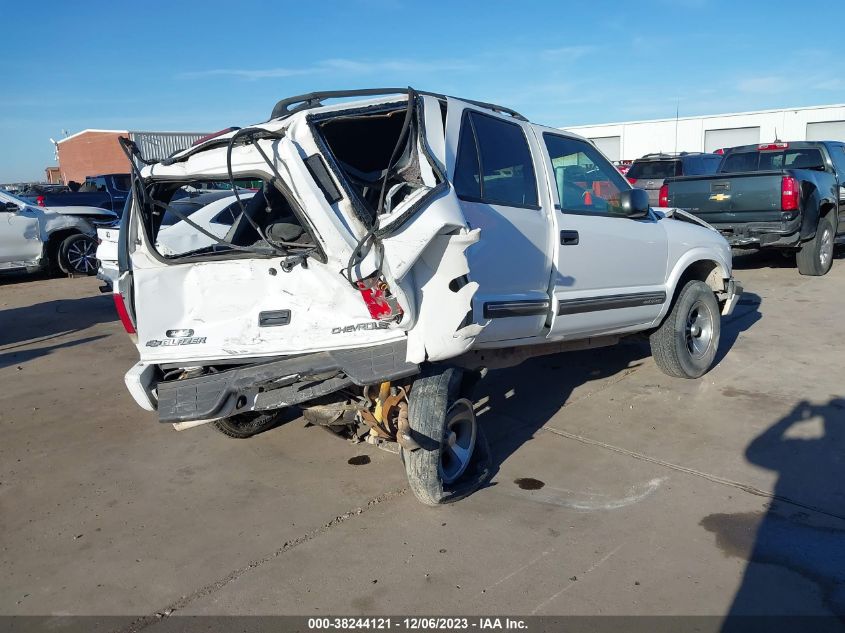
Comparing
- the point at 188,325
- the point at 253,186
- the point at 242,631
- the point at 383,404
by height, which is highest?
Result: the point at 253,186

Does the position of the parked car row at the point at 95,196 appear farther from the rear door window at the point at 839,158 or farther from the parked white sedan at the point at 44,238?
the rear door window at the point at 839,158

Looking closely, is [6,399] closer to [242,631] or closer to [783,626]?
[242,631]

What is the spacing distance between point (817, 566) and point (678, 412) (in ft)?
6.78

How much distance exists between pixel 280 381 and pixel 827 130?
Result: 3967 centimetres

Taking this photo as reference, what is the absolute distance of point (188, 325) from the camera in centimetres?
383

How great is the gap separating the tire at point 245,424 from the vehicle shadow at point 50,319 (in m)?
4.33

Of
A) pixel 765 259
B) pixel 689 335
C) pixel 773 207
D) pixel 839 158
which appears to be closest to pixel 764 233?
pixel 773 207

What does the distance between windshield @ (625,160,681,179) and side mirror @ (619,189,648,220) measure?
10770mm

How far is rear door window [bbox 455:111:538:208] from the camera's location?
4.02 metres

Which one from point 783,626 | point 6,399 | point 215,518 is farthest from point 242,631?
point 6,399

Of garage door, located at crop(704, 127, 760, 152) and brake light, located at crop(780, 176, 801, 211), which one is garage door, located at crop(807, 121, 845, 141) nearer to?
garage door, located at crop(704, 127, 760, 152)

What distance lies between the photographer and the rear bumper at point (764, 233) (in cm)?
955

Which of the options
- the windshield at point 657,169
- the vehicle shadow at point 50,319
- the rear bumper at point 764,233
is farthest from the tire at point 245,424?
the windshield at point 657,169

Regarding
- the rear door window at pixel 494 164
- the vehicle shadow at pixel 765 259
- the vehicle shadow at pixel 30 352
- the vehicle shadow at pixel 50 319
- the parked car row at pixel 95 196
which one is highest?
the parked car row at pixel 95 196
